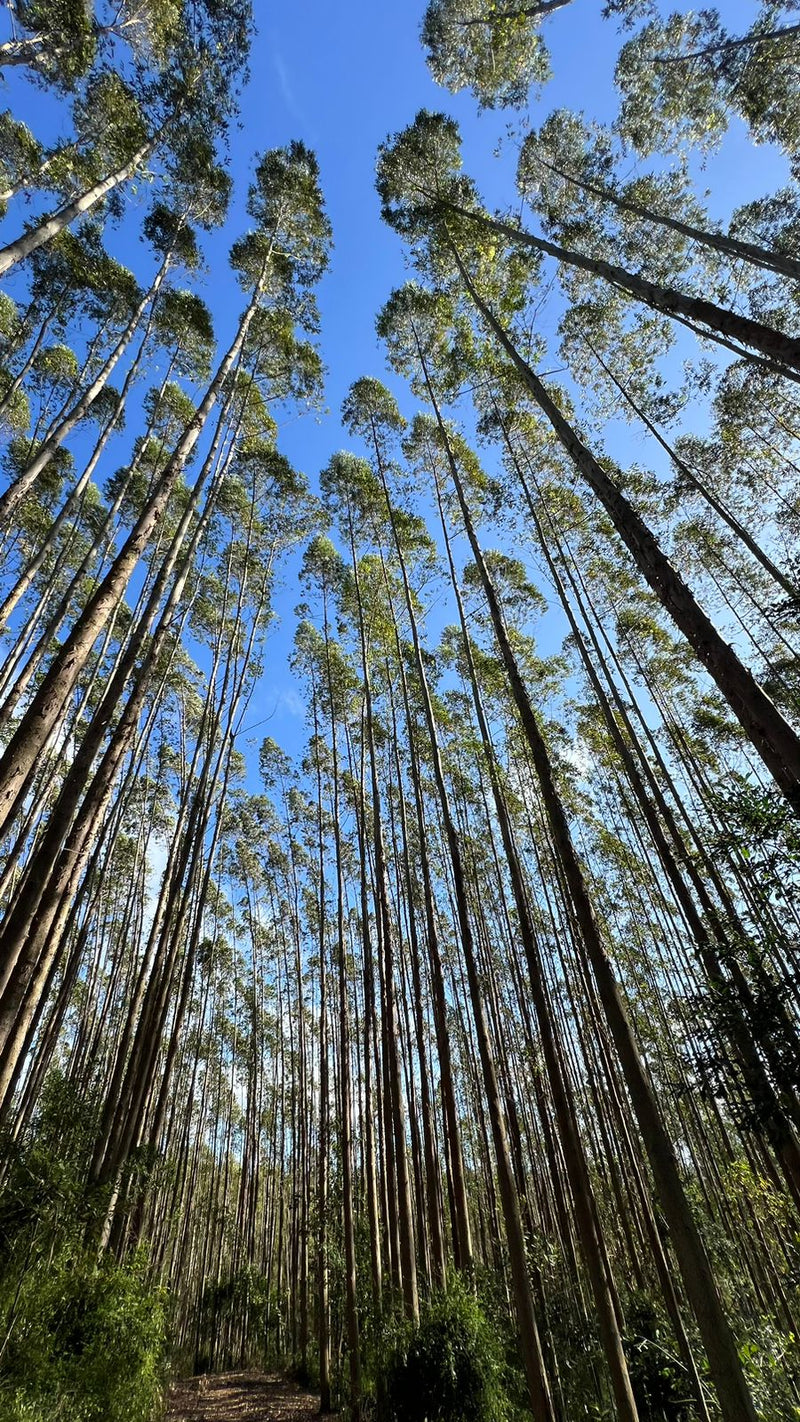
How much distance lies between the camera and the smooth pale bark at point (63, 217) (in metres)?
4.58

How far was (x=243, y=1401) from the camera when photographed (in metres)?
8.80

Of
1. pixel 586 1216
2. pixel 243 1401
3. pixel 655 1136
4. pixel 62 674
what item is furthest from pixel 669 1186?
pixel 243 1401

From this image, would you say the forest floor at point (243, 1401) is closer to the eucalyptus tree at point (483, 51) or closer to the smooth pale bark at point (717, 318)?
the smooth pale bark at point (717, 318)

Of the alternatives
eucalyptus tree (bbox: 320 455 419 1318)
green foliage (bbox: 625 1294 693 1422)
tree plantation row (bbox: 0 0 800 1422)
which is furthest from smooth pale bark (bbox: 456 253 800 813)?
green foliage (bbox: 625 1294 693 1422)

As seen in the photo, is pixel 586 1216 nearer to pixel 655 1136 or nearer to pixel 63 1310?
pixel 655 1136

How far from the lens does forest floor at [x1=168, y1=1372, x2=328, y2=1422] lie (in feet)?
24.8

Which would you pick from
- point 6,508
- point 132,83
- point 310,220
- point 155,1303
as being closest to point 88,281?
point 132,83

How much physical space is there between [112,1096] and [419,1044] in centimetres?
359

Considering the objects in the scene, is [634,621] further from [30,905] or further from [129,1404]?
[129,1404]

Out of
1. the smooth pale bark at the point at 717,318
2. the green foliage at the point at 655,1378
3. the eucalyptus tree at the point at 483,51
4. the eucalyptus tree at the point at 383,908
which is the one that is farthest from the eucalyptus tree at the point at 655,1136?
the eucalyptus tree at the point at 483,51

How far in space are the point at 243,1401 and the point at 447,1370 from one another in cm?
686

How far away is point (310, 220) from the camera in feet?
29.2

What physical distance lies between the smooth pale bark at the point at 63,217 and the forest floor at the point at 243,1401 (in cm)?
1185

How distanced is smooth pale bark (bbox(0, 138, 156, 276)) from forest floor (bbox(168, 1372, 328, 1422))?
11.8 metres
